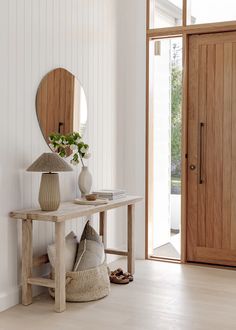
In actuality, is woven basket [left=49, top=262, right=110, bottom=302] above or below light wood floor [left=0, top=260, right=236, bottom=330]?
above

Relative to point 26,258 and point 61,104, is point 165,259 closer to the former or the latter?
point 26,258

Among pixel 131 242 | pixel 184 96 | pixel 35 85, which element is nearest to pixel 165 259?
pixel 131 242

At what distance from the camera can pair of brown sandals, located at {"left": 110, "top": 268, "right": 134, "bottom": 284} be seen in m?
3.92

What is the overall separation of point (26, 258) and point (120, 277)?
0.93 meters

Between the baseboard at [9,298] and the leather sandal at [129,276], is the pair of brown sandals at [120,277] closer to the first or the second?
the leather sandal at [129,276]

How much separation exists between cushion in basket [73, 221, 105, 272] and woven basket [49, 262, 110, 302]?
7 cm

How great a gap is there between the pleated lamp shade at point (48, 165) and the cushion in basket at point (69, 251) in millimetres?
592

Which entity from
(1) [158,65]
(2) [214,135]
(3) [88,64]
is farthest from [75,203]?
(1) [158,65]

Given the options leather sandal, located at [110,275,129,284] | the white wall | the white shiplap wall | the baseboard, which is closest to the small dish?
the white shiplap wall

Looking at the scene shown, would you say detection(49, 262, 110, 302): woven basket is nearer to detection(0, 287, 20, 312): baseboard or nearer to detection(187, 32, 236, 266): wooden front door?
detection(0, 287, 20, 312): baseboard

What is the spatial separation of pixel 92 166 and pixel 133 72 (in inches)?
43.6

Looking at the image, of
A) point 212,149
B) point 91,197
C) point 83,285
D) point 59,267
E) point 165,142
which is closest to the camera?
point 59,267

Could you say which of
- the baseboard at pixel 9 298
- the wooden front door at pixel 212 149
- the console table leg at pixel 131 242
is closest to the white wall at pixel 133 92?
the wooden front door at pixel 212 149

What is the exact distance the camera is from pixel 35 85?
3.57 metres
